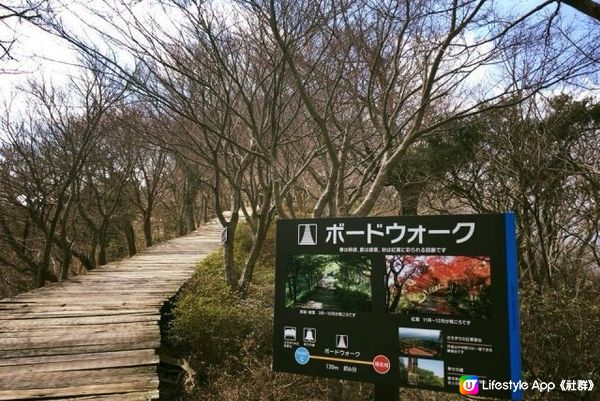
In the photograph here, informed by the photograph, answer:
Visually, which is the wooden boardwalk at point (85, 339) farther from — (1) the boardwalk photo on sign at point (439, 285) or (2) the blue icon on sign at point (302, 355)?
(1) the boardwalk photo on sign at point (439, 285)

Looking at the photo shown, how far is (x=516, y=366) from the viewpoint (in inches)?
90.1

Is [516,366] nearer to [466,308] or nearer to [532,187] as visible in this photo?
[466,308]

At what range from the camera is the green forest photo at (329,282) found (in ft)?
9.01

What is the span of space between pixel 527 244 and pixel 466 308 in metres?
5.66

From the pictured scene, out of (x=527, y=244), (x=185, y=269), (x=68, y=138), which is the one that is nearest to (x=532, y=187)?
(x=527, y=244)

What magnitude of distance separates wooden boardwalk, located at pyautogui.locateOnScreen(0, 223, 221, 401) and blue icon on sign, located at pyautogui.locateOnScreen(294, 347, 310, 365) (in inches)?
78.2

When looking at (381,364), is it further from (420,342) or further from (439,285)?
(439,285)
